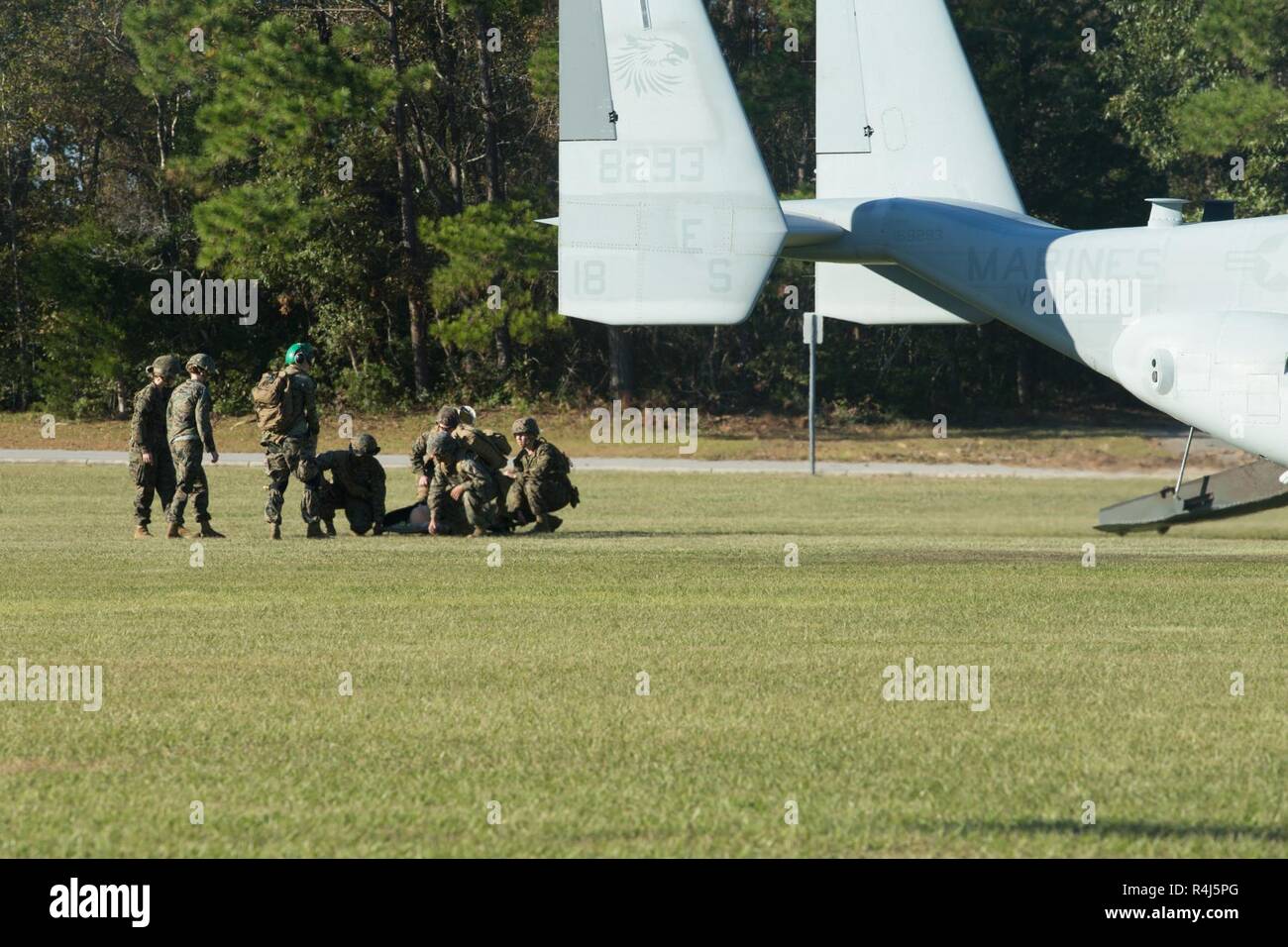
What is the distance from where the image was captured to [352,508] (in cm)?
2033

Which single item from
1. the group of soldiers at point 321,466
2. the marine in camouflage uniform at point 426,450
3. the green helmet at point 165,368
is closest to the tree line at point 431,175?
the green helmet at point 165,368

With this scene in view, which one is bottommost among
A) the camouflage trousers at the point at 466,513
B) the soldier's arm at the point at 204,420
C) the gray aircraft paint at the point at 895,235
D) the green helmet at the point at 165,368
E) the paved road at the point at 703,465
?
the paved road at the point at 703,465

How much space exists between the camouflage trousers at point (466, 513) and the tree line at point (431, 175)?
2743cm

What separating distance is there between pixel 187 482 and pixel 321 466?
1422mm

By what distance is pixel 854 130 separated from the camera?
76.7 feet

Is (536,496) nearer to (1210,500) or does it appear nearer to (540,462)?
(540,462)

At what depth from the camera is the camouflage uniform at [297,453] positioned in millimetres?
19641

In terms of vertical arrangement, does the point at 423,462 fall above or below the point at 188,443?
below

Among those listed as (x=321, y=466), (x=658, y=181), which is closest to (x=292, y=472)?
(x=321, y=466)

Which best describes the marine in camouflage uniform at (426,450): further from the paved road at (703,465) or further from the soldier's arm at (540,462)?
the paved road at (703,465)

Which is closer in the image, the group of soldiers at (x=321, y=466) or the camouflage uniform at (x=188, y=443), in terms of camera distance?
the group of soldiers at (x=321, y=466)

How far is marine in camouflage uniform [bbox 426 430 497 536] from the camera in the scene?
65.7 feet

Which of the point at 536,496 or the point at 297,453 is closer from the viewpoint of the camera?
the point at 297,453
